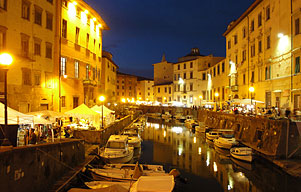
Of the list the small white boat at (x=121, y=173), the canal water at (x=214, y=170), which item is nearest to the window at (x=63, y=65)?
the canal water at (x=214, y=170)

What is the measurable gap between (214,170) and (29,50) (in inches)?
892

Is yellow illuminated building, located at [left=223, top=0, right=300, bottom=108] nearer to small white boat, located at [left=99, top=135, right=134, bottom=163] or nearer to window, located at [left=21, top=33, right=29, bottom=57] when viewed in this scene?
small white boat, located at [left=99, top=135, right=134, bottom=163]

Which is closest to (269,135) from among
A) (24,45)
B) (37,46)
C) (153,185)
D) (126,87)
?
(153,185)

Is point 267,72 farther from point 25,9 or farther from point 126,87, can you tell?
point 126,87

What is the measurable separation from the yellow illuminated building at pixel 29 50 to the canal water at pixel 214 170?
13659 millimetres

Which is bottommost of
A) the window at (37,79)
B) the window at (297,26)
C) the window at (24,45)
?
the window at (37,79)

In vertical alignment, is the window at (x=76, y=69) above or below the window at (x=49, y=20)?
below

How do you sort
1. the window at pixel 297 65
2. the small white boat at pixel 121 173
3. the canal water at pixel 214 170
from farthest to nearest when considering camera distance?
1. the window at pixel 297 65
2. the canal water at pixel 214 170
3. the small white boat at pixel 121 173

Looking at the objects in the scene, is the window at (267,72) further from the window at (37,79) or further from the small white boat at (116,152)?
the window at (37,79)

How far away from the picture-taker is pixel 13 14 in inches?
932

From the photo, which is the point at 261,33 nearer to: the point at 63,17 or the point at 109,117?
the point at 109,117

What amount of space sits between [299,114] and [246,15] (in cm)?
2244

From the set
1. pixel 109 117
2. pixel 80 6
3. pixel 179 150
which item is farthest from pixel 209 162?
pixel 80 6

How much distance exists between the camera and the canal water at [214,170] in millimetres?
17858
